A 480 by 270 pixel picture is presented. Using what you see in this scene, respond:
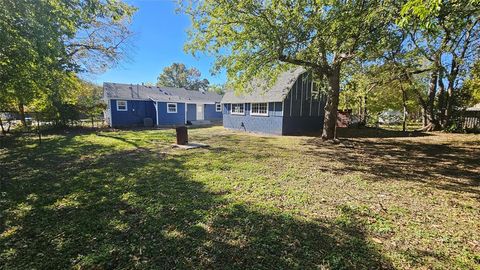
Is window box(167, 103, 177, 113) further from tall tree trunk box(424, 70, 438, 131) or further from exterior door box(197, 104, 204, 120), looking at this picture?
tall tree trunk box(424, 70, 438, 131)

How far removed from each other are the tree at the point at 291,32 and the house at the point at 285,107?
125 inches

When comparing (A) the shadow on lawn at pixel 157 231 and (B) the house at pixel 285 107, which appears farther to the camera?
(B) the house at pixel 285 107

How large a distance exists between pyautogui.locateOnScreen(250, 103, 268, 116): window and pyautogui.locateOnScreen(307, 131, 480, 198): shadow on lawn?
5.66 meters

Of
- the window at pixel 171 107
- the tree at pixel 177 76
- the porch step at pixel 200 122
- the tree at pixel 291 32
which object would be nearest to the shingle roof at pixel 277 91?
the tree at pixel 291 32

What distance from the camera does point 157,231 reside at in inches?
129

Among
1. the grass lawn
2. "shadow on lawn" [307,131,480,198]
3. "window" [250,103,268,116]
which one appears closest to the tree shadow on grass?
"shadow on lawn" [307,131,480,198]

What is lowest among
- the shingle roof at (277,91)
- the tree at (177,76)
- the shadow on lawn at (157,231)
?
the shadow on lawn at (157,231)

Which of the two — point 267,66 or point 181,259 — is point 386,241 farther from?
point 267,66

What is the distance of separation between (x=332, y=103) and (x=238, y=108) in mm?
8489

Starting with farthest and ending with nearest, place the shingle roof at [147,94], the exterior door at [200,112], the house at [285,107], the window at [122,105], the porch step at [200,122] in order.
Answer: the exterior door at [200,112] → the porch step at [200,122] → the shingle roof at [147,94] → the window at [122,105] → the house at [285,107]

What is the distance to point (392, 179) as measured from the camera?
572 cm

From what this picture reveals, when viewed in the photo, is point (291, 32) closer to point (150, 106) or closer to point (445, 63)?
point (445, 63)

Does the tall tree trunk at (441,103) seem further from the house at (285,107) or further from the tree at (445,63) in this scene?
the house at (285,107)

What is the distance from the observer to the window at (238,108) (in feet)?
58.8
